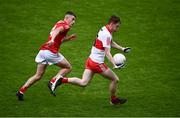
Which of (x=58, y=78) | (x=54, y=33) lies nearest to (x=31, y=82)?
(x=58, y=78)

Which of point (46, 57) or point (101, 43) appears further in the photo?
point (46, 57)

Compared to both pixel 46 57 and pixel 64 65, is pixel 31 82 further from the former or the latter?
pixel 64 65

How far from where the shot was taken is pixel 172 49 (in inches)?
704

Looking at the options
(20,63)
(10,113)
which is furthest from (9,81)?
(10,113)

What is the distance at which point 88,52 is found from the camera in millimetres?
17766

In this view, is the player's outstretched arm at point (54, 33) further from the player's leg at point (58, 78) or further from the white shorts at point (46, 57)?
the player's leg at point (58, 78)

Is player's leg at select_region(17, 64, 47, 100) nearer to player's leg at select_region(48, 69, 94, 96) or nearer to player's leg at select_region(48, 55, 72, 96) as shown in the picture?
player's leg at select_region(48, 55, 72, 96)

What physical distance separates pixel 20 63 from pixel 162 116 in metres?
5.36

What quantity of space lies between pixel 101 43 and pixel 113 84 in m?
1.06

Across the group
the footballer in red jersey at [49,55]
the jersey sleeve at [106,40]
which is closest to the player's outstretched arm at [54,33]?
the footballer in red jersey at [49,55]

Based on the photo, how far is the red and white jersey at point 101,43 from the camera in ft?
43.8

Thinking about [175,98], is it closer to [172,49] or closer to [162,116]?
[162,116]

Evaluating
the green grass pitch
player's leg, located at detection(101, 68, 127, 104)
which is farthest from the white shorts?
player's leg, located at detection(101, 68, 127, 104)

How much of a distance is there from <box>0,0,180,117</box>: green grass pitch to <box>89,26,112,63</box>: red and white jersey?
3.98ft
